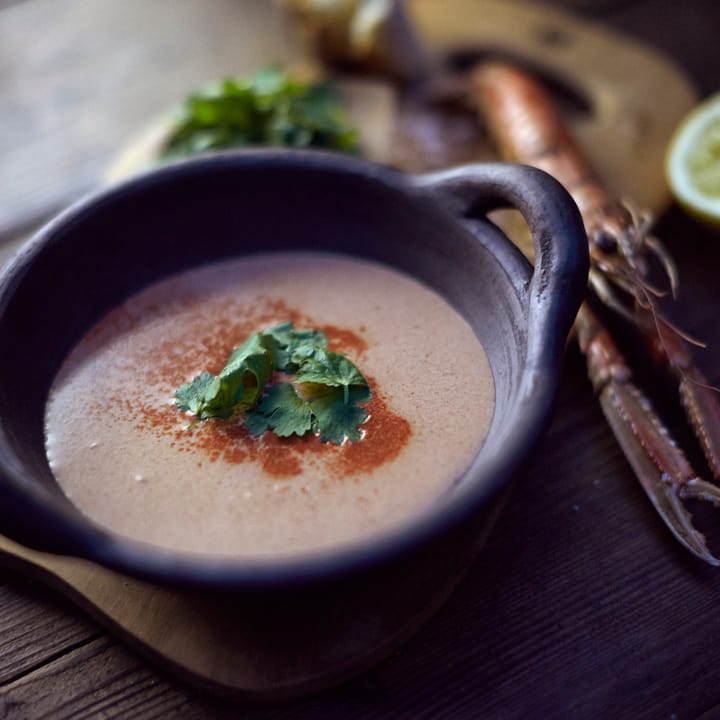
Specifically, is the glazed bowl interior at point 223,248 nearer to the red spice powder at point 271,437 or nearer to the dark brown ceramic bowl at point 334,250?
the dark brown ceramic bowl at point 334,250

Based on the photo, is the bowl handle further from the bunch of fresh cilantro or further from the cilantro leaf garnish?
the bunch of fresh cilantro

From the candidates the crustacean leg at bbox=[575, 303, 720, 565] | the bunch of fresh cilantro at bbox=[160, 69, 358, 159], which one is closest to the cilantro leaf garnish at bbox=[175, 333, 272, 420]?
the crustacean leg at bbox=[575, 303, 720, 565]

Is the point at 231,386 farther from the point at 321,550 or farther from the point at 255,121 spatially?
the point at 255,121

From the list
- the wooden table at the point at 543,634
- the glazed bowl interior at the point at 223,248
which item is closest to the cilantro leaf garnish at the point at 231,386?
the glazed bowl interior at the point at 223,248

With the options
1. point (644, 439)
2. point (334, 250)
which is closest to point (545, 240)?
point (644, 439)

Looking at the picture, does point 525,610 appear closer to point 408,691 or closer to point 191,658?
point 408,691
